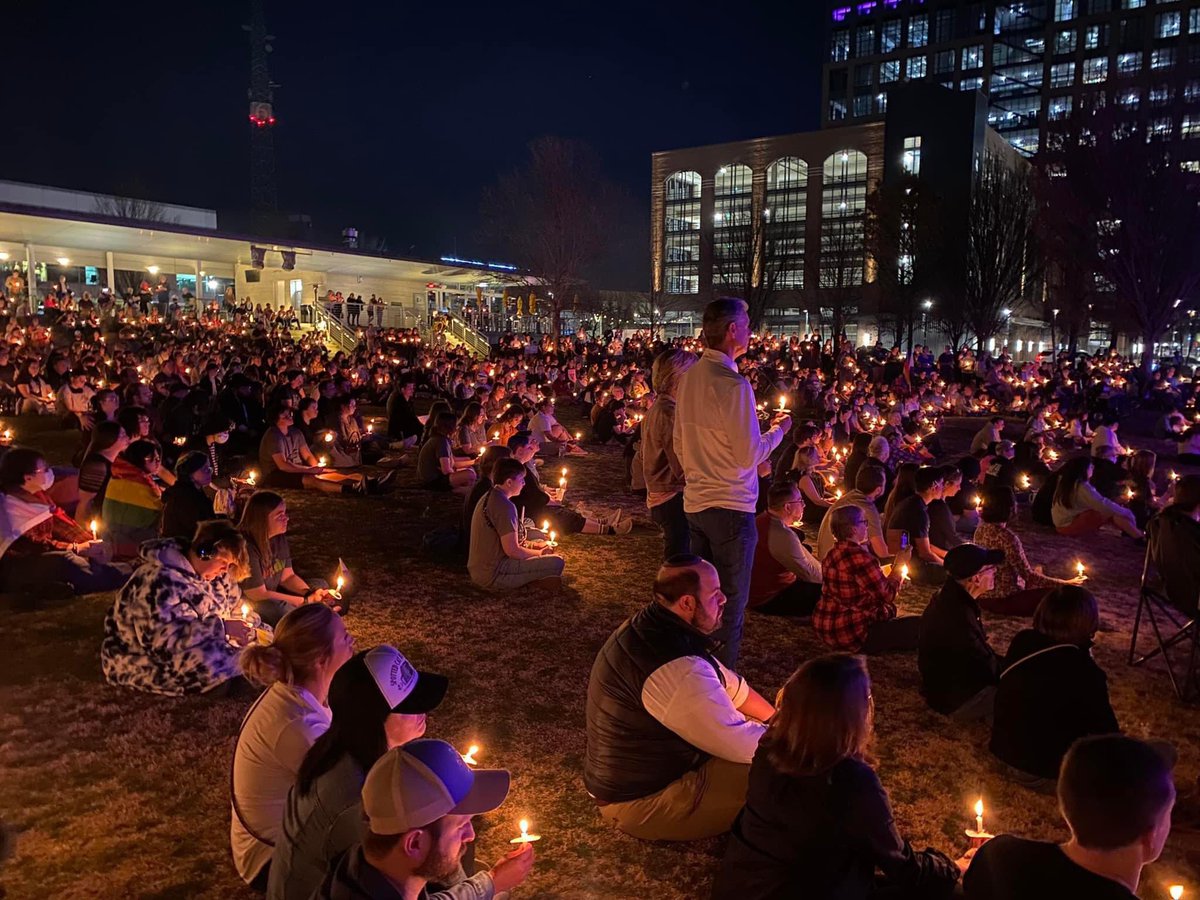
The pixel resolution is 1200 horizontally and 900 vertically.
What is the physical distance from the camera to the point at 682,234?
74062 mm

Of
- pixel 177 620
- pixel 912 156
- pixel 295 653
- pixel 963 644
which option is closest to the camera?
pixel 295 653

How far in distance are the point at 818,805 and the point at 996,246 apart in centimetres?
3862

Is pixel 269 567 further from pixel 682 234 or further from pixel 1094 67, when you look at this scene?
pixel 1094 67

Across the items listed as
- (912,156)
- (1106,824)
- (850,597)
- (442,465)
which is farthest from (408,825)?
(912,156)

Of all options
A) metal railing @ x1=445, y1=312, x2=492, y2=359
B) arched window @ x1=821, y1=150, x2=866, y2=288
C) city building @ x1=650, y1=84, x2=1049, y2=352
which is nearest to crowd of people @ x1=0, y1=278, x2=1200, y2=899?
metal railing @ x1=445, y1=312, x2=492, y2=359

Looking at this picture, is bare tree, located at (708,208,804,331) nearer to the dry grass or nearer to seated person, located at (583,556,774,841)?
the dry grass

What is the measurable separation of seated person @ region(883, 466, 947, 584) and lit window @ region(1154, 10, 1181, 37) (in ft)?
331

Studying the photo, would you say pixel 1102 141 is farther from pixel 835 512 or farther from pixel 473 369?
pixel 835 512

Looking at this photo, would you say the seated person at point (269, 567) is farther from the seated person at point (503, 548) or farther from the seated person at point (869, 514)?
the seated person at point (869, 514)

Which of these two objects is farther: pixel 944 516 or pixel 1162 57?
pixel 1162 57

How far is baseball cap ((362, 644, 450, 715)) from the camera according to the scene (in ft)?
9.59

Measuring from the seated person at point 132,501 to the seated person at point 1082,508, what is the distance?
9830mm

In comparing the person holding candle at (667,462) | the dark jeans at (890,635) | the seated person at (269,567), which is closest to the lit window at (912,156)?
the dark jeans at (890,635)

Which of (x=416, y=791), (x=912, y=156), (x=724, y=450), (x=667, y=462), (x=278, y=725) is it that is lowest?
(x=278, y=725)
